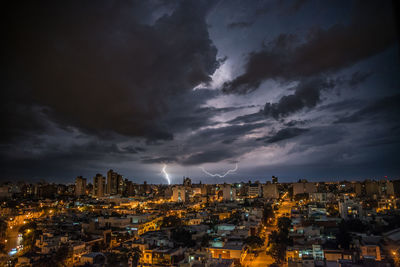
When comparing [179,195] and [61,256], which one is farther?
[179,195]

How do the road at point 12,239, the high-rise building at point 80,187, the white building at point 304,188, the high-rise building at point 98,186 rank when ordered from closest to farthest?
the road at point 12,239
the white building at point 304,188
the high-rise building at point 80,187
the high-rise building at point 98,186

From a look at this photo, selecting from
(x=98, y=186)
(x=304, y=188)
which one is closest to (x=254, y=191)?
(x=304, y=188)

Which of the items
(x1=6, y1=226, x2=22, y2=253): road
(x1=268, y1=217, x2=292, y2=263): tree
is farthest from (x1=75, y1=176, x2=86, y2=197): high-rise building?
(x1=268, y1=217, x2=292, y2=263): tree

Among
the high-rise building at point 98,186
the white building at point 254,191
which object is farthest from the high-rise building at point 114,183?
the white building at point 254,191

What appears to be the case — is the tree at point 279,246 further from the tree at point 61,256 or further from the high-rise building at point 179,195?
the high-rise building at point 179,195

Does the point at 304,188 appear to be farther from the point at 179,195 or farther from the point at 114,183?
the point at 114,183

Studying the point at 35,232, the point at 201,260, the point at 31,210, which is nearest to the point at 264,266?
the point at 201,260

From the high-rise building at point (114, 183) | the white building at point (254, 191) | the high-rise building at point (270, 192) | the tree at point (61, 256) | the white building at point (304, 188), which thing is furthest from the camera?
the high-rise building at point (114, 183)

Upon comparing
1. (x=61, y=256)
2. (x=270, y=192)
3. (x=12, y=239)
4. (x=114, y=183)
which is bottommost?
(x=12, y=239)

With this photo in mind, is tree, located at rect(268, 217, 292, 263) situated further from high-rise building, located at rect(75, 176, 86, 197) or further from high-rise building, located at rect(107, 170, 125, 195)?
high-rise building, located at rect(107, 170, 125, 195)

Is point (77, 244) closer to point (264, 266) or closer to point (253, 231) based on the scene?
point (264, 266)

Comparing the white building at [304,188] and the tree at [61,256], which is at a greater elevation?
the white building at [304,188]

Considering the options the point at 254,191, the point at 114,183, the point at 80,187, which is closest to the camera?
the point at 254,191

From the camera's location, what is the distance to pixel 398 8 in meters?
1.43
